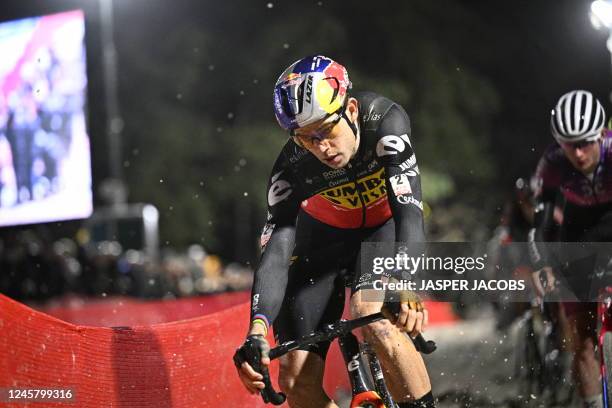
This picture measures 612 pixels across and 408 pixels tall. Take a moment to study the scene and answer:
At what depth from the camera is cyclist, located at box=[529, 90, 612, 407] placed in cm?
596

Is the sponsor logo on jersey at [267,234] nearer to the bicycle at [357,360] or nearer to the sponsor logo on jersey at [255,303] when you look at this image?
the sponsor logo on jersey at [255,303]

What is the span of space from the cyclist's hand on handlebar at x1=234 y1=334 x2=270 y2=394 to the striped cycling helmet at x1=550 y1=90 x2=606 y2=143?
312cm

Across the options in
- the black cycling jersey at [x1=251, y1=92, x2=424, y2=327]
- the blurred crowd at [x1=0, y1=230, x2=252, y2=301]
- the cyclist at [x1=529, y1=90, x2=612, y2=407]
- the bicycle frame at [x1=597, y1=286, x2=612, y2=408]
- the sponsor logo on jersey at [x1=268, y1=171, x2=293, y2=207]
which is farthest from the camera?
the blurred crowd at [x1=0, y1=230, x2=252, y2=301]

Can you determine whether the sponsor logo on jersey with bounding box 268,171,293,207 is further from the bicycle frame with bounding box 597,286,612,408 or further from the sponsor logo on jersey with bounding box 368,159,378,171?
the bicycle frame with bounding box 597,286,612,408

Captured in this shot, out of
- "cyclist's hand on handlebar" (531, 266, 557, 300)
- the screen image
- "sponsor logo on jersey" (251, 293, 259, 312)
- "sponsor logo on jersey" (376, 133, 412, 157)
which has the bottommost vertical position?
"sponsor logo on jersey" (251, 293, 259, 312)

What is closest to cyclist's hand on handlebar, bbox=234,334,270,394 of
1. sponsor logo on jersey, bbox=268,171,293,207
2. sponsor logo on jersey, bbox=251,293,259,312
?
sponsor logo on jersey, bbox=251,293,259,312

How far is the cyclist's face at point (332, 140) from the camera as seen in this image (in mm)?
4309

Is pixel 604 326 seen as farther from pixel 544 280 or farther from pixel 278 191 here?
pixel 278 191

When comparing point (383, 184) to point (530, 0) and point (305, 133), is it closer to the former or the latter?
point (305, 133)

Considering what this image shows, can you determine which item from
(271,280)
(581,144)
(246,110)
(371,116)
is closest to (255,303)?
(271,280)

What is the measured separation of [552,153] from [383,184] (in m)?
2.33

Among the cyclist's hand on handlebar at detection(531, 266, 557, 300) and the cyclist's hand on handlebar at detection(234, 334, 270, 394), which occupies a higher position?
the cyclist's hand on handlebar at detection(531, 266, 557, 300)

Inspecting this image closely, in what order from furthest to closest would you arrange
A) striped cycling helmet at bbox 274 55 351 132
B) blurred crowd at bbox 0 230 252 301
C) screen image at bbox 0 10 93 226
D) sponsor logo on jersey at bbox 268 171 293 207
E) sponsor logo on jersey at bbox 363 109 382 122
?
screen image at bbox 0 10 93 226 < blurred crowd at bbox 0 230 252 301 < sponsor logo on jersey at bbox 268 171 293 207 < sponsor logo on jersey at bbox 363 109 382 122 < striped cycling helmet at bbox 274 55 351 132

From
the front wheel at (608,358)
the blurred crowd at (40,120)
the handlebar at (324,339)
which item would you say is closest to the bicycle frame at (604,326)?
the front wheel at (608,358)
